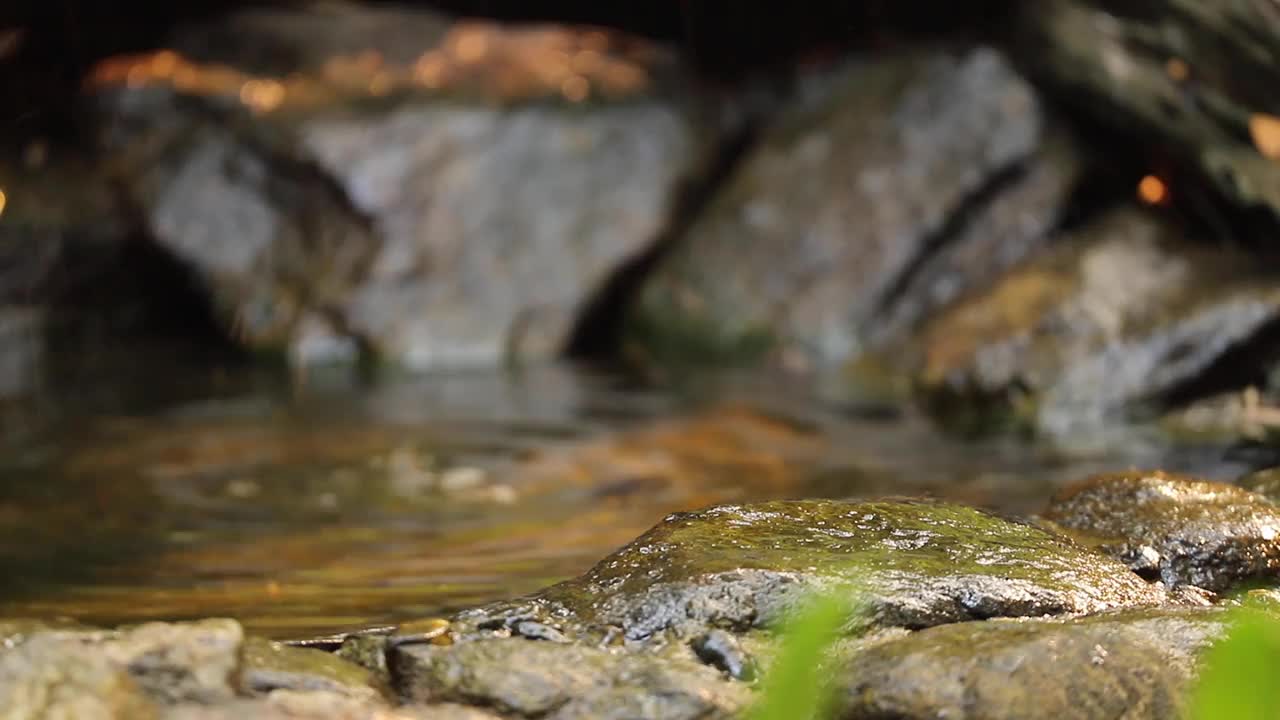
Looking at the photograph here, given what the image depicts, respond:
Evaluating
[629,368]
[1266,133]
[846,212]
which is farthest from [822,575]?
[846,212]

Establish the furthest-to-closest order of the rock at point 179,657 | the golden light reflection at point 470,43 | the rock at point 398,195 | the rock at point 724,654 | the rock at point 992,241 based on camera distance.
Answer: the golden light reflection at point 470,43 → the rock at point 398,195 → the rock at point 992,241 → the rock at point 724,654 → the rock at point 179,657

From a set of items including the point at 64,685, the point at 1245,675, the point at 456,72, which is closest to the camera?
the point at 1245,675

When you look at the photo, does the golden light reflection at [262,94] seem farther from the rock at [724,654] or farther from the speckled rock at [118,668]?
the rock at [724,654]

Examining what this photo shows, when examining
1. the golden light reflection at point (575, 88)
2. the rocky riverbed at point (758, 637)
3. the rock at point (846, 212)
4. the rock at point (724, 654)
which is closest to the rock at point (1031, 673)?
the rocky riverbed at point (758, 637)

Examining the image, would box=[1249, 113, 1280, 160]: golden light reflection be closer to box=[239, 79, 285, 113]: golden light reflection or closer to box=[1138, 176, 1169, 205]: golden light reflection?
box=[1138, 176, 1169, 205]: golden light reflection

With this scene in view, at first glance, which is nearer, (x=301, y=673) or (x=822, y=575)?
(x=301, y=673)

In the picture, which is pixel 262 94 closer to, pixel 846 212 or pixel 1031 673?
pixel 846 212
